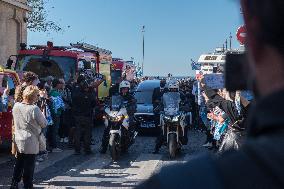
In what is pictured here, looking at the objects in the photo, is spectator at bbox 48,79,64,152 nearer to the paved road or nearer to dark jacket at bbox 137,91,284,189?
the paved road

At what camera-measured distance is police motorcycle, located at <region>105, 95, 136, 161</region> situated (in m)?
11.6

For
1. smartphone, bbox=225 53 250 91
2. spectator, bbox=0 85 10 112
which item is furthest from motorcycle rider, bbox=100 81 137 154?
smartphone, bbox=225 53 250 91

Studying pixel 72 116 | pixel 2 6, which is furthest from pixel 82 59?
pixel 2 6

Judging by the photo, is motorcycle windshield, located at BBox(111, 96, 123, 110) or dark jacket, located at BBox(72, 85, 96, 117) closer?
motorcycle windshield, located at BBox(111, 96, 123, 110)

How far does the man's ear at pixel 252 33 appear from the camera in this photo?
1.11 m

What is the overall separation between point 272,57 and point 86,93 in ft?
37.4

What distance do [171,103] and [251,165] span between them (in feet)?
37.6

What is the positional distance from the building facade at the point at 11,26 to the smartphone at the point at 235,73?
2439 cm

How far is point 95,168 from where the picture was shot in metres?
10.5

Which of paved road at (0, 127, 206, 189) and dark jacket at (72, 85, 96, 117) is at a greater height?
dark jacket at (72, 85, 96, 117)

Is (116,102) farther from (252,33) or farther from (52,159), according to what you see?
(252,33)

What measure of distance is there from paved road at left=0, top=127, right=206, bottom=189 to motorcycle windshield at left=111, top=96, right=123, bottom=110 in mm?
1071

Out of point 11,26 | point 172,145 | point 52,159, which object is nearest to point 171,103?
point 172,145

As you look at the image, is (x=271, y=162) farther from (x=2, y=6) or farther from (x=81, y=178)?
(x=2, y=6)
